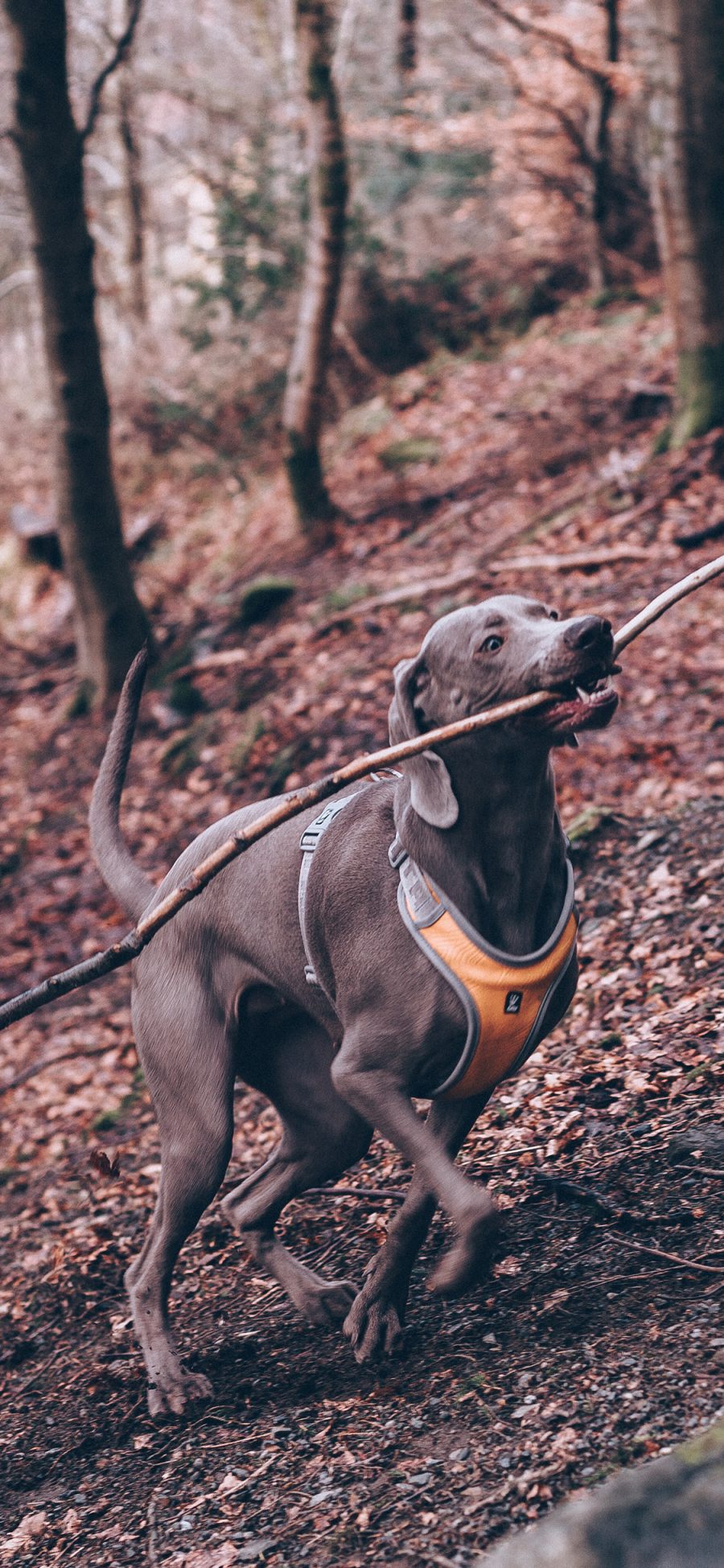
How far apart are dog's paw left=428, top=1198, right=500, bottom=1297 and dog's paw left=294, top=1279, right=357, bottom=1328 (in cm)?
100

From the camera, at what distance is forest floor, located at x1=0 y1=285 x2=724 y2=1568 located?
3.13m

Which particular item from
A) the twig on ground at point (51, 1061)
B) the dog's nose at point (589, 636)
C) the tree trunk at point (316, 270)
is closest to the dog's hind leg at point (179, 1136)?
the dog's nose at point (589, 636)

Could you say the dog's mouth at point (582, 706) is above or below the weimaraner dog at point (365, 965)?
above

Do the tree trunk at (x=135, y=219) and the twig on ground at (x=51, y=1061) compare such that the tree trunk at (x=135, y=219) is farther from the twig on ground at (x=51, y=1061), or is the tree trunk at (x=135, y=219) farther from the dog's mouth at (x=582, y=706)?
the dog's mouth at (x=582, y=706)

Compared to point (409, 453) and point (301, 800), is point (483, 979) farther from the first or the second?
point (409, 453)

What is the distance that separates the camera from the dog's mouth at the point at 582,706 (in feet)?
10.2

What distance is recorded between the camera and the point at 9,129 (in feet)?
35.0

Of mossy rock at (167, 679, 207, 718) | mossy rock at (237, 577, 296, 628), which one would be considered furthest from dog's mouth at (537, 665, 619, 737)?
mossy rock at (237, 577, 296, 628)

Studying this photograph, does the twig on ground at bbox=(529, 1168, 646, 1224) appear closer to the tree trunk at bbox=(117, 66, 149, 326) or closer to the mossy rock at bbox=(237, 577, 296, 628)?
the mossy rock at bbox=(237, 577, 296, 628)

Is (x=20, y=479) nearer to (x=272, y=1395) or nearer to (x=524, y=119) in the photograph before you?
(x=524, y=119)

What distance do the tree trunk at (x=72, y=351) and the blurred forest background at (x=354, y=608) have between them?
0.03m

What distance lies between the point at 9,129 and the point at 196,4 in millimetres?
13553

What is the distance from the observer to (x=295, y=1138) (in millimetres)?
4293

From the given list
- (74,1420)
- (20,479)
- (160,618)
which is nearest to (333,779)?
(74,1420)
